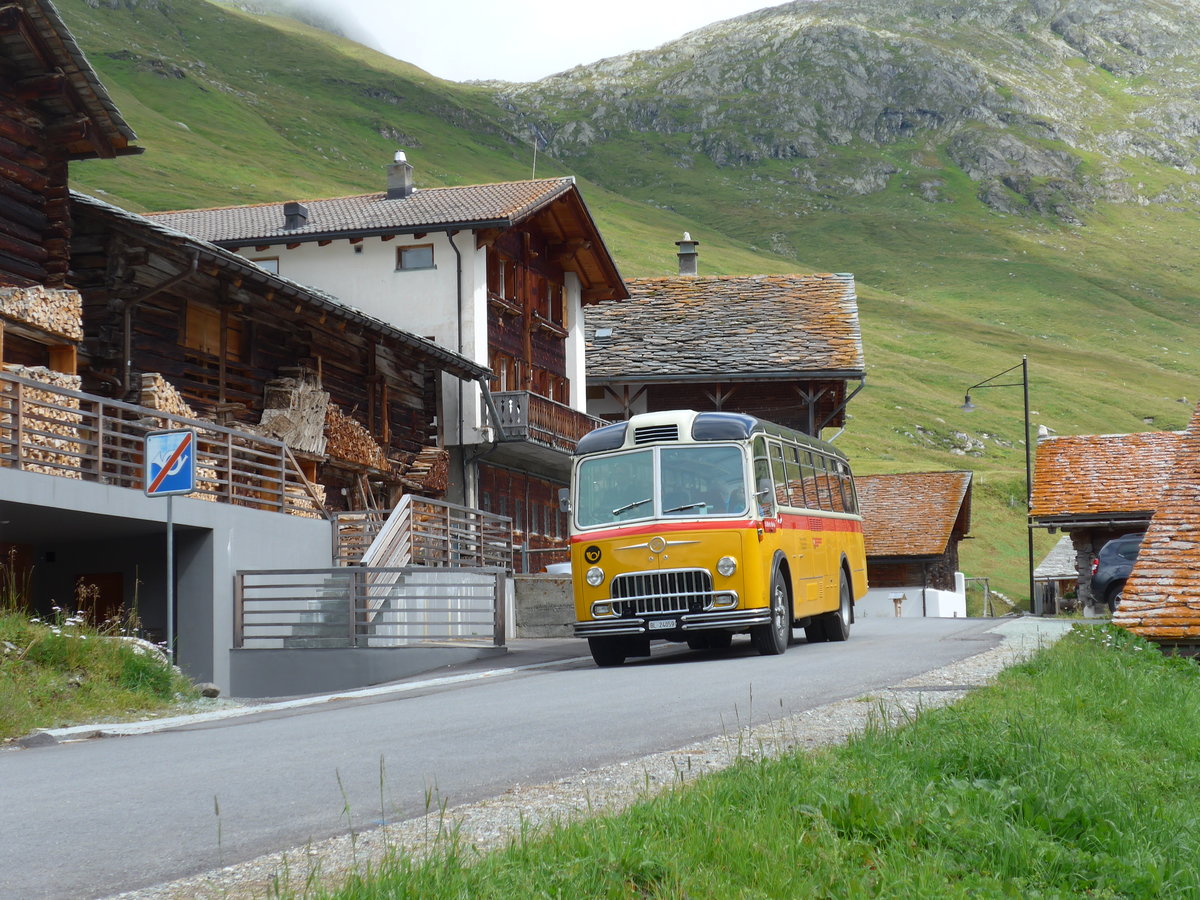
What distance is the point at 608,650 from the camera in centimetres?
1939

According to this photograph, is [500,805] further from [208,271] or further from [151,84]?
[151,84]

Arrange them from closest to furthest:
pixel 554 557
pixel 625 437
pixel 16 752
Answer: pixel 16 752 → pixel 625 437 → pixel 554 557

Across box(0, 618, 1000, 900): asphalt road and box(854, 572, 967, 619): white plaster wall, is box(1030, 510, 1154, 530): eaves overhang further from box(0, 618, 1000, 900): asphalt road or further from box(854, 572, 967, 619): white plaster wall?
box(0, 618, 1000, 900): asphalt road

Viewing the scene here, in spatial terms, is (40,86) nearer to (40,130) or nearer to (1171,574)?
(40,130)

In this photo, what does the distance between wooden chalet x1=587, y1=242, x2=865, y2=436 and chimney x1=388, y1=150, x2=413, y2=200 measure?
25.0 feet

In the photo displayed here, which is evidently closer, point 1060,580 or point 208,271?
point 208,271

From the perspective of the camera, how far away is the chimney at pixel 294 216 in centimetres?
3700

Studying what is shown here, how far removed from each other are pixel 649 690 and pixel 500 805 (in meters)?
6.88

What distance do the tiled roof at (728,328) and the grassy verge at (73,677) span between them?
27.8 metres

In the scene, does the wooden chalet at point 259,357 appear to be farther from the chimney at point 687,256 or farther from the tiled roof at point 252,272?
the chimney at point 687,256

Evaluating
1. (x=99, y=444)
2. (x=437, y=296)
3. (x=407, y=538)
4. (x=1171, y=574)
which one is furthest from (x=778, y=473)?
(x=437, y=296)

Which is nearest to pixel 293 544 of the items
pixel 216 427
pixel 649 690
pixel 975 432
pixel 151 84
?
pixel 216 427

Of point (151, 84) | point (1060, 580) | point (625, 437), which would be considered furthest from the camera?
point (151, 84)

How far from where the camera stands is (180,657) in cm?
1953
